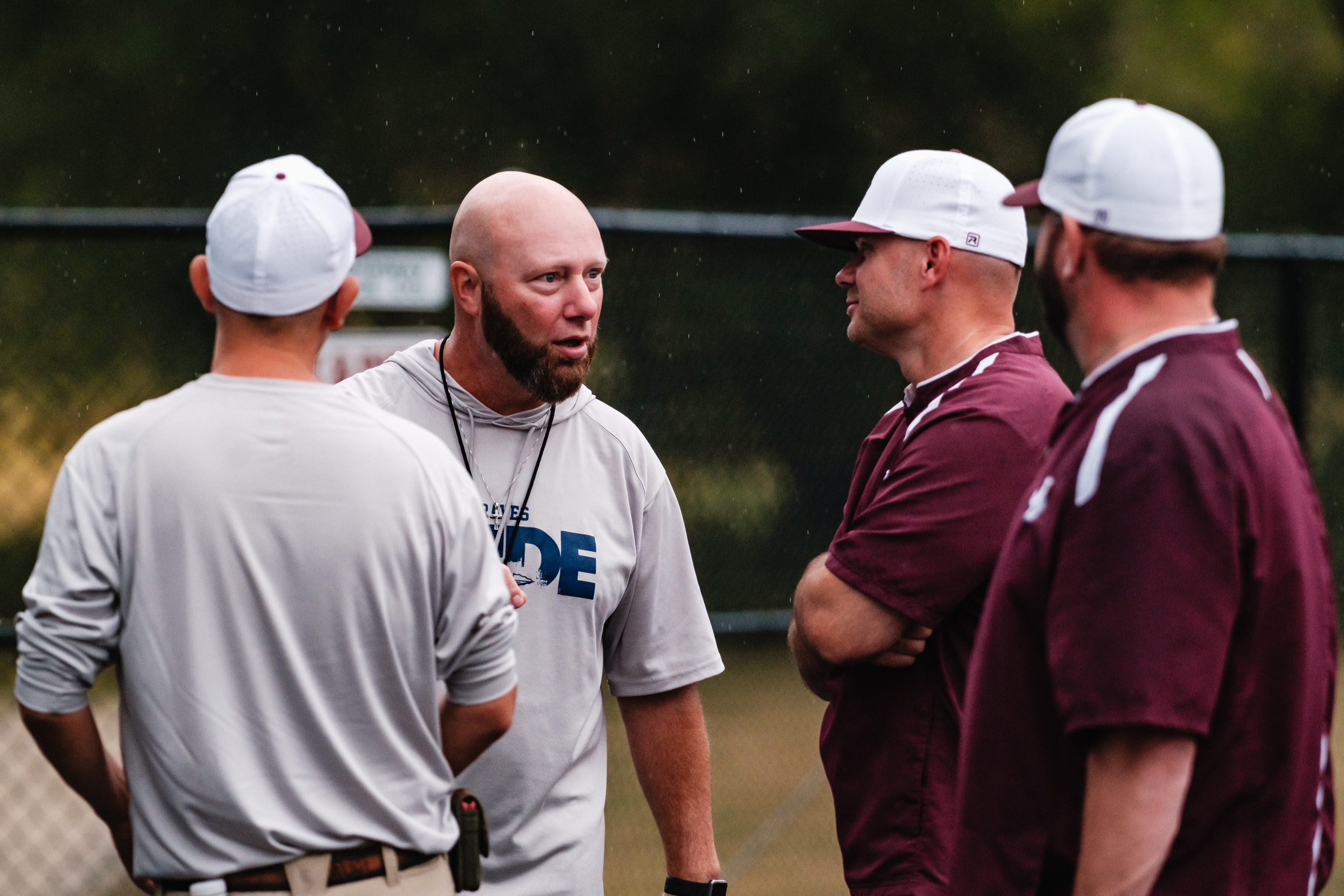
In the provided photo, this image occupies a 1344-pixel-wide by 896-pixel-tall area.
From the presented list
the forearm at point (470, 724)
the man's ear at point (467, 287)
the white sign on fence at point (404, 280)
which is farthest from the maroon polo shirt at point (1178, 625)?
the white sign on fence at point (404, 280)

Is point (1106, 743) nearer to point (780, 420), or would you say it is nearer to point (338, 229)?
point (338, 229)

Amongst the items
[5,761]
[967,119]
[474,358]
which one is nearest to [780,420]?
[474,358]

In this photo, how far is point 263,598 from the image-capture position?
85.5 inches

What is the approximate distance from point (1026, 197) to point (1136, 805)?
0.92 m

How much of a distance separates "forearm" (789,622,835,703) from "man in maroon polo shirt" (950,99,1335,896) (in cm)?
78

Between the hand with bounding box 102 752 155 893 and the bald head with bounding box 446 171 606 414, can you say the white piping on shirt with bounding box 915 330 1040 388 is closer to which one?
the bald head with bounding box 446 171 606 414

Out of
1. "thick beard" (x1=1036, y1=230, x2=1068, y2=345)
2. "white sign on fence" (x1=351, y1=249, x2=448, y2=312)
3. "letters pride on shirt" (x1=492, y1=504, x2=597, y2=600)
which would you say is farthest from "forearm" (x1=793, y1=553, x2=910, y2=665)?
"white sign on fence" (x1=351, y1=249, x2=448, y2=312)

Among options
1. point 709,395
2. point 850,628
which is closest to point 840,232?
point 850,628

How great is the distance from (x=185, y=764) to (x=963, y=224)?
180 cm

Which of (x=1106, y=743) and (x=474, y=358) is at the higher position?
(x=474, y=358)

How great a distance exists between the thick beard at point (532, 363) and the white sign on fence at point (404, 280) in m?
1.81

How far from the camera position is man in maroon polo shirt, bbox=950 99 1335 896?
6.31ft

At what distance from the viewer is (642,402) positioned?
550 cm

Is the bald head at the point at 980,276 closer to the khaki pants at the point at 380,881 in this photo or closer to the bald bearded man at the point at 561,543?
the bald bearded man at the point at 561,543
